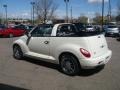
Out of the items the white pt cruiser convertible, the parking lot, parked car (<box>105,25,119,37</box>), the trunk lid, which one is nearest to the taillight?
the white pt cruiser convertible

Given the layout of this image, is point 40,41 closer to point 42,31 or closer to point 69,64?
point 42,31

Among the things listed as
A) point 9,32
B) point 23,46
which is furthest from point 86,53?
point 9,32

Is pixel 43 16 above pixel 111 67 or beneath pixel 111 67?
above

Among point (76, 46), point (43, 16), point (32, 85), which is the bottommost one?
point (32, 85)

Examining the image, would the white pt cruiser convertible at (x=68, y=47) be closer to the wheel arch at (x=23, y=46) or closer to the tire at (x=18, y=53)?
the wheel arch at (x=23, y=46)

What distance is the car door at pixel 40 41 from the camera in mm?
8250

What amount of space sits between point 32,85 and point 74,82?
129cm

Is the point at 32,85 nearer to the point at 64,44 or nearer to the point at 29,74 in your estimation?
the point at 29,74

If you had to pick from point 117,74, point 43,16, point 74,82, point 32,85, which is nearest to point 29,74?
point 32,85

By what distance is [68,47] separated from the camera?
7.28m

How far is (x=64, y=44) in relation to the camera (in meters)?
7.47

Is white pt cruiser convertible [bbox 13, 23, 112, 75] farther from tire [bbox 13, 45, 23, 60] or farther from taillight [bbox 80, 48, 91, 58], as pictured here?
tire [bbox 13, 45, 23, 60]

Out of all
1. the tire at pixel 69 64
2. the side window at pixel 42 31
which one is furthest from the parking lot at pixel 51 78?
the side window at pixel 42 31

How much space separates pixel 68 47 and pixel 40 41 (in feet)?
5.31
